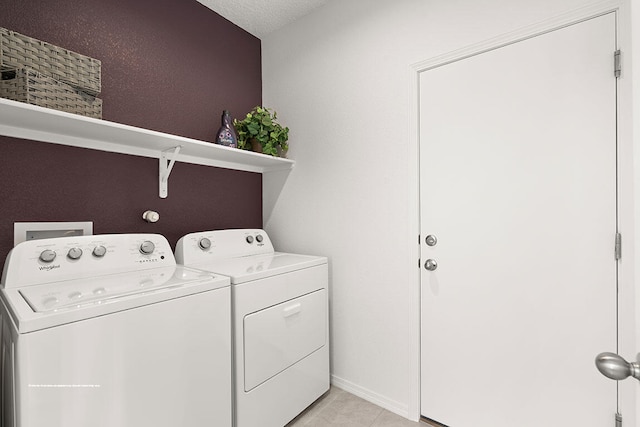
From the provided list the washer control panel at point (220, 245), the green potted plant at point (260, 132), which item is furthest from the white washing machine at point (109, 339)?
the green potted plant at point (260, 132)

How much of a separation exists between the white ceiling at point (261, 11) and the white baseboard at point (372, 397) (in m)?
2.53

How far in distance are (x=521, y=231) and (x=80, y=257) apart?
1.93 meters

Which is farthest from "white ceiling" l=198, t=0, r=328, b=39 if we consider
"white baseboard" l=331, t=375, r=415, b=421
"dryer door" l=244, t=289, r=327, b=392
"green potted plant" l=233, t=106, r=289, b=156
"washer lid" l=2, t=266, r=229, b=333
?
"white baseboard" l=331, t=375, r=415, b=421

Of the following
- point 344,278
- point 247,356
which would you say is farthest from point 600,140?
point 247,356

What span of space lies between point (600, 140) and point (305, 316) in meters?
1.57

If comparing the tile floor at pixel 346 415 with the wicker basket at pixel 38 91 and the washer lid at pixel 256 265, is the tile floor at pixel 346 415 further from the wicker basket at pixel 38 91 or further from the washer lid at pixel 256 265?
the wicker basket at pixel 38 91

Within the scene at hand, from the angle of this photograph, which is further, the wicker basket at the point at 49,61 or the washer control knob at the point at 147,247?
the washer control knob at the point at 147,247

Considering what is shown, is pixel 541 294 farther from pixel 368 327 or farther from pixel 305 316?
pixel 305 316

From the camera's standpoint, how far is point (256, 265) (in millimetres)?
1639

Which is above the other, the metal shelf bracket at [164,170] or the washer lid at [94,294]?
the metal shelf bracket at [164,170]

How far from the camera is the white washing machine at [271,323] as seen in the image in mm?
1378

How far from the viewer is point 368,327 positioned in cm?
187

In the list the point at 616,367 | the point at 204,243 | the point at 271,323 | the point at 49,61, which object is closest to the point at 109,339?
the point at 271,323

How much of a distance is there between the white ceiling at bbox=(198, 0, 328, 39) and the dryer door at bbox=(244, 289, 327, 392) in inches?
75.0
